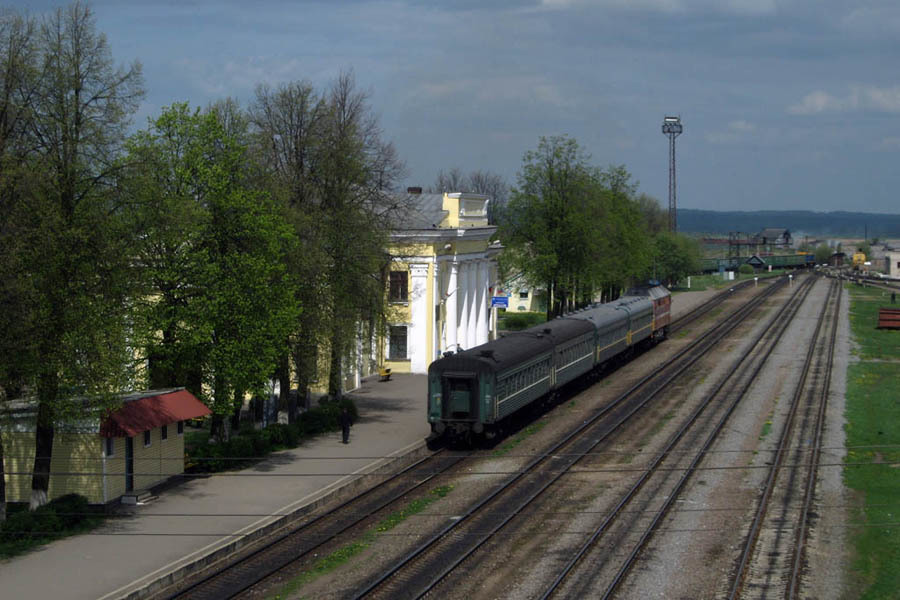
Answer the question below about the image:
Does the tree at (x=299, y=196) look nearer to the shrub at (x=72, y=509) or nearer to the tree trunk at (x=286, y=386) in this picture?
the tree trunk at (x=286, y=386)

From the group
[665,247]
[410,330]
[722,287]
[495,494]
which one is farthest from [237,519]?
[722,287]

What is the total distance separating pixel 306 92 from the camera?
34.9 meters

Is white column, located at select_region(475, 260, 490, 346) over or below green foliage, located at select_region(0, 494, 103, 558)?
over

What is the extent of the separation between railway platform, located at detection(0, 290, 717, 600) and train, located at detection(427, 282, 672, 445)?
194 centimetres

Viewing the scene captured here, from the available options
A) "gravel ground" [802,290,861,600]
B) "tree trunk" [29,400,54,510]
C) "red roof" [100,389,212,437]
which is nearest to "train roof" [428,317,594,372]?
"red roof" [100,389,212,437]

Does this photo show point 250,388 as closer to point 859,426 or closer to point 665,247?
point 859,426

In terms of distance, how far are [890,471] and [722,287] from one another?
91.8 meters

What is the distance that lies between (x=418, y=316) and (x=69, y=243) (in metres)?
27.4

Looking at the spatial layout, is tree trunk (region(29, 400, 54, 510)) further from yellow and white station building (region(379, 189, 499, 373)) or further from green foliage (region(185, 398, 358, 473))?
yellow and white station building (region(379, 189, 499, 373))

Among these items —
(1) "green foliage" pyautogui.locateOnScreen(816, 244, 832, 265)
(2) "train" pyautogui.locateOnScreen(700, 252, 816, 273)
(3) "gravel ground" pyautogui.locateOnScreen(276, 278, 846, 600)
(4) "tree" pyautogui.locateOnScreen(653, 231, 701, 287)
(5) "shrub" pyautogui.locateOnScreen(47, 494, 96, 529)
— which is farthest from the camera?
(1) "green foliage" pyautogui.locateOnScreen(816, 244, 832, 265)

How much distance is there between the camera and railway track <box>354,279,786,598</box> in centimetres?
1830

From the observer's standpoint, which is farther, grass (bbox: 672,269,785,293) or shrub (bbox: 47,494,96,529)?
grass (bbox: 672,269,785,293)

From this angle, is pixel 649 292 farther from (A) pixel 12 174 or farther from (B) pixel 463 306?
(A) pixel 12 174

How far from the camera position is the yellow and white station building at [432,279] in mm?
47688
